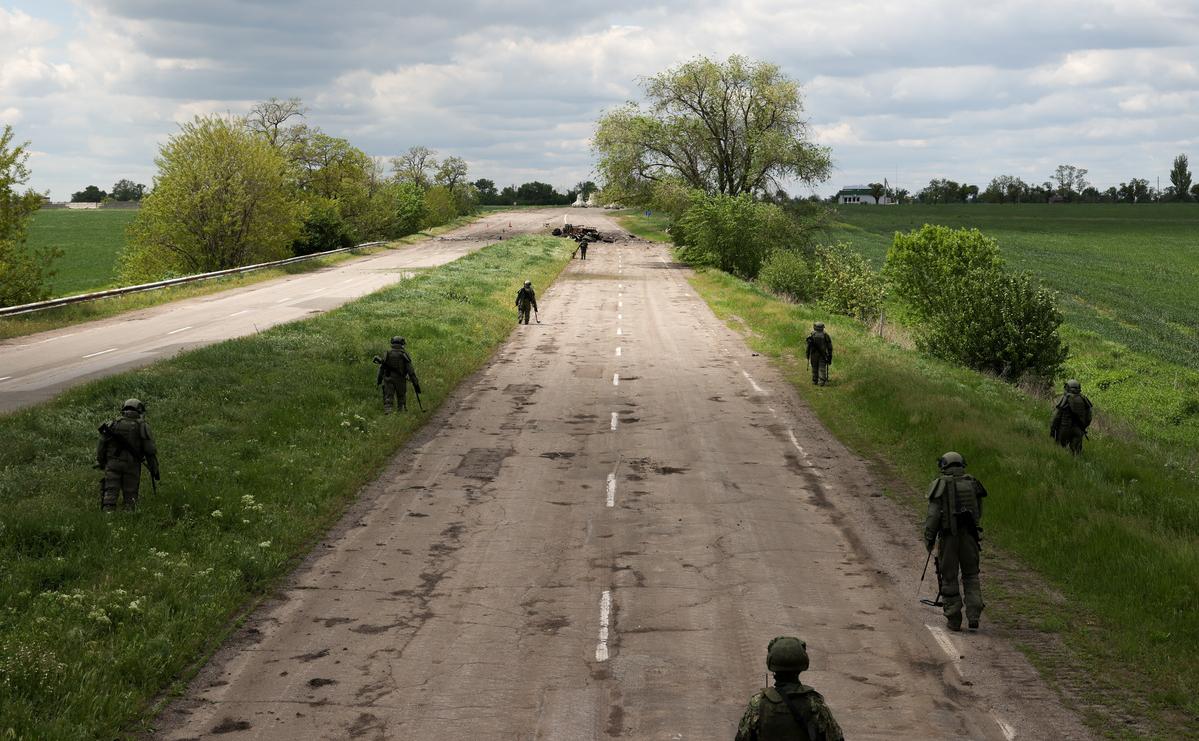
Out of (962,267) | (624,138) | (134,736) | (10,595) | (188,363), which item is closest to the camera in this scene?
(134,736)

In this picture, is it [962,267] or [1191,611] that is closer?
[1191,611]

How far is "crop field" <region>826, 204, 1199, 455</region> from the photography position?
3812 centimetres

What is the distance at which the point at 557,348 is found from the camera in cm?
3431

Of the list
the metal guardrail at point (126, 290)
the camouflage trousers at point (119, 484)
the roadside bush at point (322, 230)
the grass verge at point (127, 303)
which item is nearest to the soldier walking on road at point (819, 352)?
the camouflage trousers at point (119, 484)

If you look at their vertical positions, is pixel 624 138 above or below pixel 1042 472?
above

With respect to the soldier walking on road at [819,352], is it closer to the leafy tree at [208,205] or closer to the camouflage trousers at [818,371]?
the camouflage trousers at [818,371]

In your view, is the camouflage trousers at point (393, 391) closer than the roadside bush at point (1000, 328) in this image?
Yes

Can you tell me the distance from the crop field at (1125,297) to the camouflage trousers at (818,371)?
25.0 feet

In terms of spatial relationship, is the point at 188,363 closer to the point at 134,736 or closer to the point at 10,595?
the point at 10,595

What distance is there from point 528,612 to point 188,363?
17068 millimetres

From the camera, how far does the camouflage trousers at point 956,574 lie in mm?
11312

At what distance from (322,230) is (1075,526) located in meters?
72.4

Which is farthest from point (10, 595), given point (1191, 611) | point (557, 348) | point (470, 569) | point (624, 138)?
point (624, 138)

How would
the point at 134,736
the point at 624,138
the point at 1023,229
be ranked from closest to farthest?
the point at 134,736, the point at 624,138, the point at 1023,229
